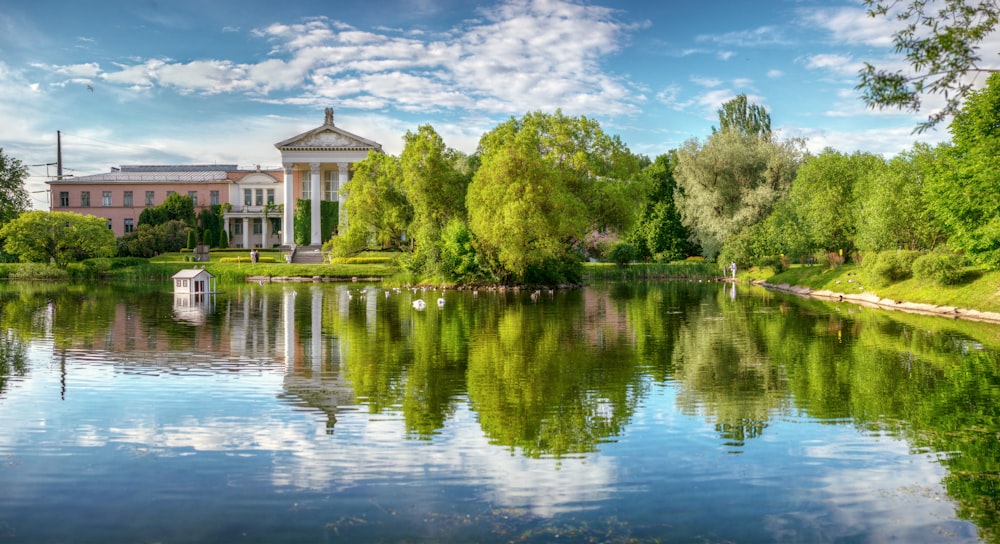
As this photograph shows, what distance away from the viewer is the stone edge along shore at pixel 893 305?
1270 inches

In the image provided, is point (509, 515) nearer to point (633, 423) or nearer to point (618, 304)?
point (633, 423)

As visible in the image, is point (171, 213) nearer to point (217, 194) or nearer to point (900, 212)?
point (217, 194)

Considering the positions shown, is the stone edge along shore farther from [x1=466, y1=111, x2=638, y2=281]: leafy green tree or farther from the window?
the window

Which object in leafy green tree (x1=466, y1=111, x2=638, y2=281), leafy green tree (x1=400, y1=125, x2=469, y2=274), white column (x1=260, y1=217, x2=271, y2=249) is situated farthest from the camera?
white column (x1=260, y1=217, x2=271, y2=249)

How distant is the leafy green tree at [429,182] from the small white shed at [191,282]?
16.8 metres

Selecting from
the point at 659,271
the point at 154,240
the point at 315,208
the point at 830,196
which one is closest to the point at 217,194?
the point at 154,240

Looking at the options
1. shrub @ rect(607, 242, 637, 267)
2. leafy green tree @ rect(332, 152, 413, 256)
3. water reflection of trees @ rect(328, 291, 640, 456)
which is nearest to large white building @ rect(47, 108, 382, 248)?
leafy green tree @ rect(332, 152, 413, 256)

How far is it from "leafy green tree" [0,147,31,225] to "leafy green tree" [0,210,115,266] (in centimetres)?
828

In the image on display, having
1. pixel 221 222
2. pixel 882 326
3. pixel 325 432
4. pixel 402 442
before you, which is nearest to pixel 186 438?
pixel 325 432

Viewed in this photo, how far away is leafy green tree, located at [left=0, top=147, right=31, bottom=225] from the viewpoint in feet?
259

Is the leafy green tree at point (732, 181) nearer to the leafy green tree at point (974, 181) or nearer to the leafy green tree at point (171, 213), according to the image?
the leafy green tree at point (974, 181)

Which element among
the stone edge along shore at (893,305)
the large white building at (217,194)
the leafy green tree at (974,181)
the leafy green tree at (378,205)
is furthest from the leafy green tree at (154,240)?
the leafy green tree at (974,181)

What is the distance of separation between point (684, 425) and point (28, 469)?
9.06 m

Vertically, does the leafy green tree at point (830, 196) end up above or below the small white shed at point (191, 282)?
above
